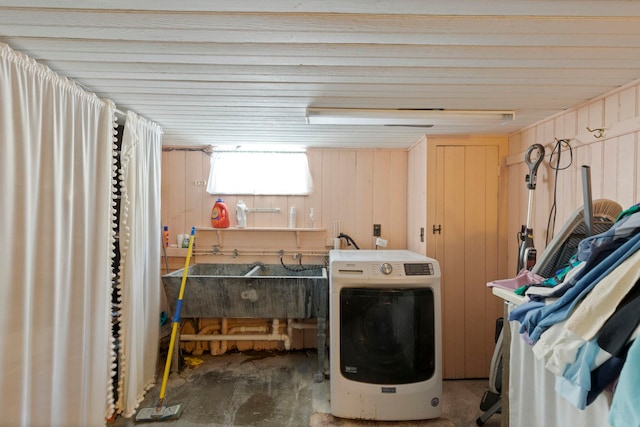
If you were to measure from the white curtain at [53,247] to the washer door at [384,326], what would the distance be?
1.51 metres

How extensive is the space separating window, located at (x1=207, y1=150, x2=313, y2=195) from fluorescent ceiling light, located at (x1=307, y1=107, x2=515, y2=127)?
115 cm

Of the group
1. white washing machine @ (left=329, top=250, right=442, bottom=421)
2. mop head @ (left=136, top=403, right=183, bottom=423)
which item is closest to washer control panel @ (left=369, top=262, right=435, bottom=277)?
white washing machine @ (left=329, top=250, right=442, bottom=421)

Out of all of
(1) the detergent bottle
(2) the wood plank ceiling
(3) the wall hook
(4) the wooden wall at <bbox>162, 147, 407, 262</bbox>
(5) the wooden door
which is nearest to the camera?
(2) the wood plank ceiling

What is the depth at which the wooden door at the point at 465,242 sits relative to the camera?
2418 mm

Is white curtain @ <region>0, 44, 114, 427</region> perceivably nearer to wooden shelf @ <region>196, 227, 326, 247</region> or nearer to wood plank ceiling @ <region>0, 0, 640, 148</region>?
wood plank ceiling @ <region>0, 0, 640, 148</region>

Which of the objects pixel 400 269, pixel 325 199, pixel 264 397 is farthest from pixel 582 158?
pixel 264 397

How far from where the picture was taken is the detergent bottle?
2.89 metres

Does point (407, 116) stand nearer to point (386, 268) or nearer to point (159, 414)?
point (386, 268)

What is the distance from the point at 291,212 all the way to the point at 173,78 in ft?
5.56

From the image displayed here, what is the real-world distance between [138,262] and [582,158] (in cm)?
301

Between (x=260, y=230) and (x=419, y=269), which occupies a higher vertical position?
(x=260, y=230)

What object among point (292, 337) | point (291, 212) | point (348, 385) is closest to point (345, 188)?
point (291, 212)

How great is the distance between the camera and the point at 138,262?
2.02m

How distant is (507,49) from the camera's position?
3.90 ft
